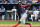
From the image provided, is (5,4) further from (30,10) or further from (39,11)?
(39,11)

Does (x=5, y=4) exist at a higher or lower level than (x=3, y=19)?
higher

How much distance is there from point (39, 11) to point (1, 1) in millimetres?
3499

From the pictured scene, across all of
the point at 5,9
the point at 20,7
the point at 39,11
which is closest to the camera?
the point at 20,7

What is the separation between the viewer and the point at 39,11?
33.3ft

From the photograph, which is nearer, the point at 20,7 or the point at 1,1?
the point at 20,7

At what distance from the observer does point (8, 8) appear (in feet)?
35.7

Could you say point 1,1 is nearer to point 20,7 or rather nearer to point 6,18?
point 6,18

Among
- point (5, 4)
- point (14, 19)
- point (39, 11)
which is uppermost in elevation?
point (5, 4)

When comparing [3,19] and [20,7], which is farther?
[3,19]

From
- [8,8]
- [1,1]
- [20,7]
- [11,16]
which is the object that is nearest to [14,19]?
[11,16]

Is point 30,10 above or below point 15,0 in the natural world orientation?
below

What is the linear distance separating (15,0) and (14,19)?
66.6 inches

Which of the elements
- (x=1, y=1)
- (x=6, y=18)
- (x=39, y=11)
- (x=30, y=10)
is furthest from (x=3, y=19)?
(x=39, y=11)

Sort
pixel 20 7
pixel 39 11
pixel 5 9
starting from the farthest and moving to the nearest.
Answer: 1. pixel 5 9
2. pixel 39 11
3. pixel 20 7
